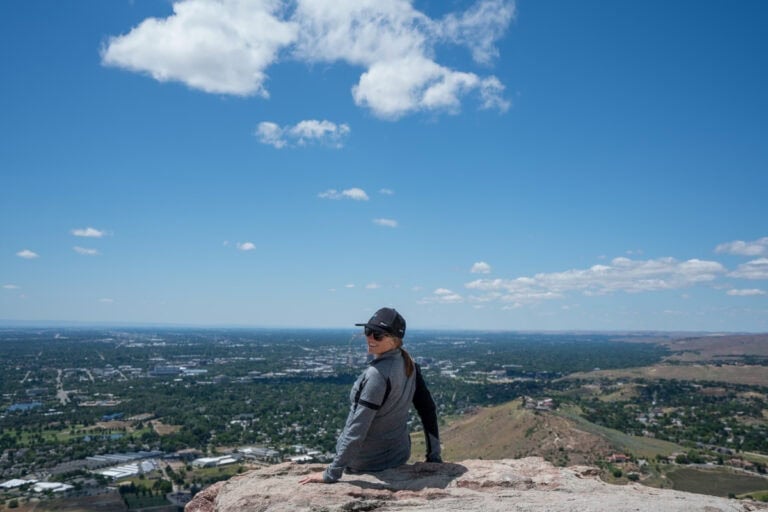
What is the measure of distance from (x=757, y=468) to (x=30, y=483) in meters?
52.3

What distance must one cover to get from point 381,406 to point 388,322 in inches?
30.5

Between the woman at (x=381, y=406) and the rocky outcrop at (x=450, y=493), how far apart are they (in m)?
0.16

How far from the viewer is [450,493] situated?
4.69 m

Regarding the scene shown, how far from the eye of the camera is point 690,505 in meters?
4.24

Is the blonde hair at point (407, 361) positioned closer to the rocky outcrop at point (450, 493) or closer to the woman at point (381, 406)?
the woman at point (381, 406)

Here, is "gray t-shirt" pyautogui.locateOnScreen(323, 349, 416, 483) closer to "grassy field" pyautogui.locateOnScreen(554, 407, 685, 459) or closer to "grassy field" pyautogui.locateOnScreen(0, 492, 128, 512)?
"grassy field" pyautogui.locateOnScreen(0, 492, 128, 512)

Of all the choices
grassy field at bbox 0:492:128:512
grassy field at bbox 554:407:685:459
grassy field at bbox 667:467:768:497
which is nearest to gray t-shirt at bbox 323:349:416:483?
grassy field at bbox 667:467:768:497

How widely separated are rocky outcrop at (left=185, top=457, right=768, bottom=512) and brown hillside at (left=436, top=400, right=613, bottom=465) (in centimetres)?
3596

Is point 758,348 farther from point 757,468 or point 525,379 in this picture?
point 757,468

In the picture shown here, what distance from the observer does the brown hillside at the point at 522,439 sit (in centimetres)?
4197

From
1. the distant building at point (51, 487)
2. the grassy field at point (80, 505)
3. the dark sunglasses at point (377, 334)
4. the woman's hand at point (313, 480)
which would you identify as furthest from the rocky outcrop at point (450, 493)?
the distant building at point (51, 487)

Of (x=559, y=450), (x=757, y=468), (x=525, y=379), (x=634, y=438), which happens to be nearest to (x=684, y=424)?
(x=634, y=438)

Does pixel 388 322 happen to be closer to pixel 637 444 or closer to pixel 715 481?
pixel 715 481

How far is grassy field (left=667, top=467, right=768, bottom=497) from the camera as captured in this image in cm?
3195
